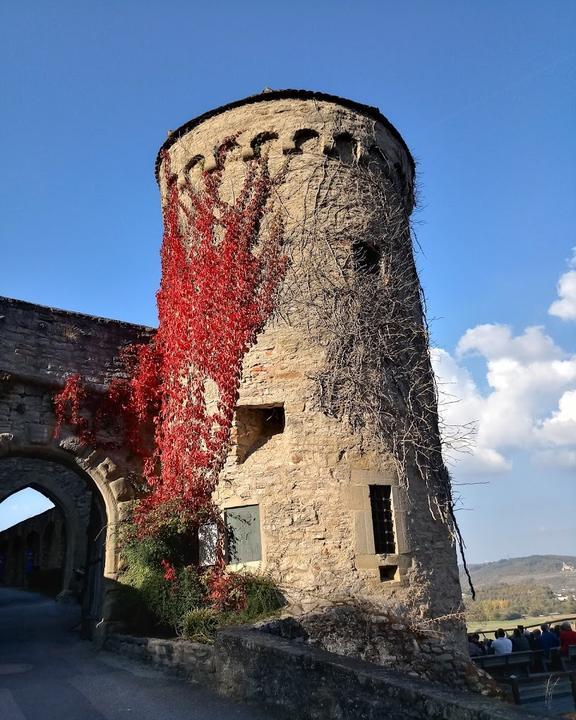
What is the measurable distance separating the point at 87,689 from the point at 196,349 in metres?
5.37

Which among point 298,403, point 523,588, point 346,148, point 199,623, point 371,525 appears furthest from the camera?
point 523,588

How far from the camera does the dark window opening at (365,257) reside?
405 inches

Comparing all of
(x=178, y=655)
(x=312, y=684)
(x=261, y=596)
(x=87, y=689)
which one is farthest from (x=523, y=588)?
(x=312, y=684)

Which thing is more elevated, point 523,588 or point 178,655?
point 178,655

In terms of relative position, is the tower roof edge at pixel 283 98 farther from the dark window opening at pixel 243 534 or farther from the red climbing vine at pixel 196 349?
the dark window opening at pixel 243 534

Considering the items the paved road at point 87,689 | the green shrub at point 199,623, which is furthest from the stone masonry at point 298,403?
the paved road at point 87,689

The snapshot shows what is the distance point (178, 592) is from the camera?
348 inches

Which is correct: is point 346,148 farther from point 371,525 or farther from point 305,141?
point 371,525

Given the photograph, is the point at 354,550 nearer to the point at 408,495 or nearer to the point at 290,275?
the point at 408,495

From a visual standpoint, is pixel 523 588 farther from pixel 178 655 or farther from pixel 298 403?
pixel 178 655

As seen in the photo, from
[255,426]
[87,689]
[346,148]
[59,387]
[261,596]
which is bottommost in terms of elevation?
[87,689]

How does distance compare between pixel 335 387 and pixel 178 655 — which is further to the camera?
pixel 335 387

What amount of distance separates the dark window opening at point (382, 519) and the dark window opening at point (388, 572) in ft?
0.64

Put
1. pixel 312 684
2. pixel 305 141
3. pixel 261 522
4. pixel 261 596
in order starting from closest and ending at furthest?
pixel 312 684, pixel 261 596, pixel 261 522, pixel 305 141
